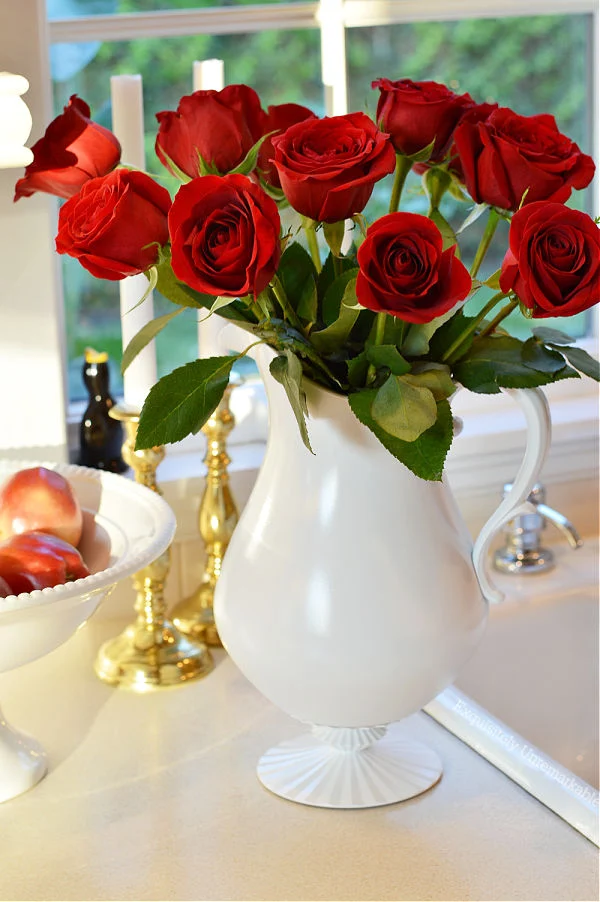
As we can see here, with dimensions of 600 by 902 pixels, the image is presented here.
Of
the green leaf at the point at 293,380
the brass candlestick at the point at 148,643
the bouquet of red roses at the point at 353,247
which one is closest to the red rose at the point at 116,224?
the bouquet of red roses at the point at 353,247

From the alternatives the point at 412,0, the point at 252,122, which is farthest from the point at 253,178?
the point at 412,0

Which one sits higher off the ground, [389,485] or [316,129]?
[316,129]

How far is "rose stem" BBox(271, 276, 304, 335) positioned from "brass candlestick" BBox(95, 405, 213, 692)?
12.5 inches

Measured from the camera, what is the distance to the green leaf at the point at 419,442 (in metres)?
0.70

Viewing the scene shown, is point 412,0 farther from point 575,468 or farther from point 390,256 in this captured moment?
point 390,256

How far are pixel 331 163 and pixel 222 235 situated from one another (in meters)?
0.08

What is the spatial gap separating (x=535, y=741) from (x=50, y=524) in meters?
0.65

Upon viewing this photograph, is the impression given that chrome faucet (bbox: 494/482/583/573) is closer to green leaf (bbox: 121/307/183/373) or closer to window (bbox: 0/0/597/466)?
window (bbox: 0/0/597/466)

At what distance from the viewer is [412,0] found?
53.8 inches

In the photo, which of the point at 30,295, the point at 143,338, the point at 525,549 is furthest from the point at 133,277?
the point at 525,549

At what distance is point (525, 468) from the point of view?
0.80 meters

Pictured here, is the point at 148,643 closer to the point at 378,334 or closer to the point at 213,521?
the point at 213,521

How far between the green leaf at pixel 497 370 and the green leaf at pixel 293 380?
0.12 meters

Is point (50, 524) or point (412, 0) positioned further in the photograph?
point (412, 0)
